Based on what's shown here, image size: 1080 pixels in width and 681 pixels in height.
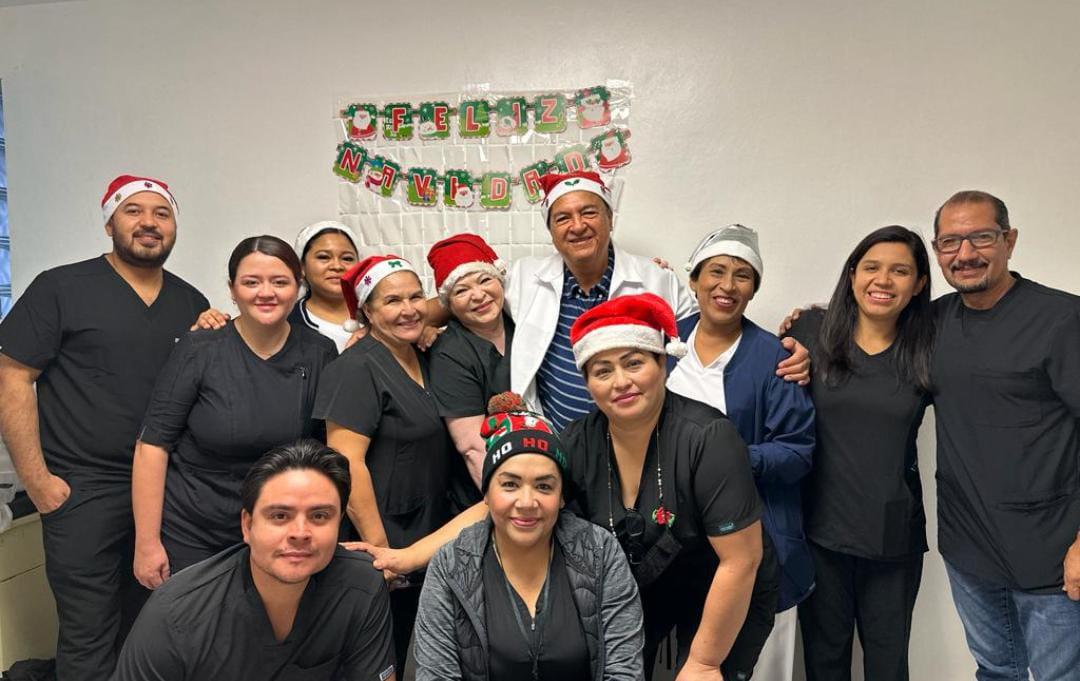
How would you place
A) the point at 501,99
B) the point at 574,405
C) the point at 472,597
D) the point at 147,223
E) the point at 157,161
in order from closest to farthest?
the point at 472,597, the point at 574,405, the point at 147,223, the point at 501,99, the point at 157,161

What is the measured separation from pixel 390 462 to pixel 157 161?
1964mm

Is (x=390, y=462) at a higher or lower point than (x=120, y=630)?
higher

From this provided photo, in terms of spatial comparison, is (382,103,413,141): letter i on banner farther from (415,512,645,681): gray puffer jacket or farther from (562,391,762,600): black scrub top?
(415,512,645,681): gray puffer jacket

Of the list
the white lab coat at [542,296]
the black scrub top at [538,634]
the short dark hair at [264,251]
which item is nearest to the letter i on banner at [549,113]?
the white lab coat at [542,296]

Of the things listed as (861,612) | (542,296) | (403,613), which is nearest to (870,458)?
(861,612)

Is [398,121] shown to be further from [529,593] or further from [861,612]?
[861,612]

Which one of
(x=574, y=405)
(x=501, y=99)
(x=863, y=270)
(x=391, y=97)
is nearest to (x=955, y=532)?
(x=863, y=270)

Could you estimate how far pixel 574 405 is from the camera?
2197 mm

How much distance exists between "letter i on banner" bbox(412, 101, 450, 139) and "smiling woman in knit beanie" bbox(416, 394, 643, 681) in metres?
1.61

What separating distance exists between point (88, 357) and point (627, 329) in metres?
1.69

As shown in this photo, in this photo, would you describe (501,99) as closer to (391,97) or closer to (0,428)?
(391,97)

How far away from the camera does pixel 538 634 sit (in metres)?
1.69

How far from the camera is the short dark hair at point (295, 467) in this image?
161 centimetres

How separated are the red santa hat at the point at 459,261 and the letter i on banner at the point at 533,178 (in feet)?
2.23
